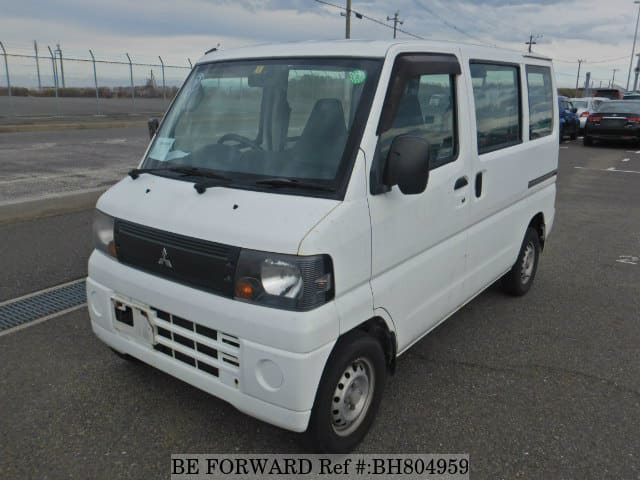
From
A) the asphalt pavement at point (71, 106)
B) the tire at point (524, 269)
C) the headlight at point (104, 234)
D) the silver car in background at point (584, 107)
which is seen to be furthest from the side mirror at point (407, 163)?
the asphalt pavement at point (71, 106)

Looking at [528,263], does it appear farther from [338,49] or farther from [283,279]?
[283,279]

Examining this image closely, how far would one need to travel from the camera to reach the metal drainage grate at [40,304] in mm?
4379

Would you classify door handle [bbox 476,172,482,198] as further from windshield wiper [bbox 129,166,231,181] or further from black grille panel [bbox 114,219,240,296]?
black grille panel [bbox 114,219,240,296]

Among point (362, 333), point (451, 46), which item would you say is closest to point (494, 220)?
point (451, 46)

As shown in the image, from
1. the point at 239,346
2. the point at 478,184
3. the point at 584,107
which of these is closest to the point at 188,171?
the point at 239,346

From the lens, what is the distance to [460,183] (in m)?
3.45

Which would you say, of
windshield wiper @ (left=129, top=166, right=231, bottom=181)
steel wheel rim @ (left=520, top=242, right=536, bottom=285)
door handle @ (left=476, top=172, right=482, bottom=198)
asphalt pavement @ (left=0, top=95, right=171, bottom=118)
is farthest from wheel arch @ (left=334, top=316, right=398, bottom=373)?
asphalt pavement @ (left=0, top=95, right=171, bottom=118)

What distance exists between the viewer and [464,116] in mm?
3490

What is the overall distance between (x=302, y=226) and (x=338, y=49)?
3.83ft

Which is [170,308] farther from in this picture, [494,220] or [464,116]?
[494,220]

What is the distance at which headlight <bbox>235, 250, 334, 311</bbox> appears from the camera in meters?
A: 2.40

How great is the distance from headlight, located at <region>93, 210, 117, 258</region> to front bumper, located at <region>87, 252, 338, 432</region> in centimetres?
23

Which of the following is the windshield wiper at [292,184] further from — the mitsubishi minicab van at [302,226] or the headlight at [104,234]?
the headlight at [104,234]

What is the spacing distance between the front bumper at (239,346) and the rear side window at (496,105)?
1.94 m
